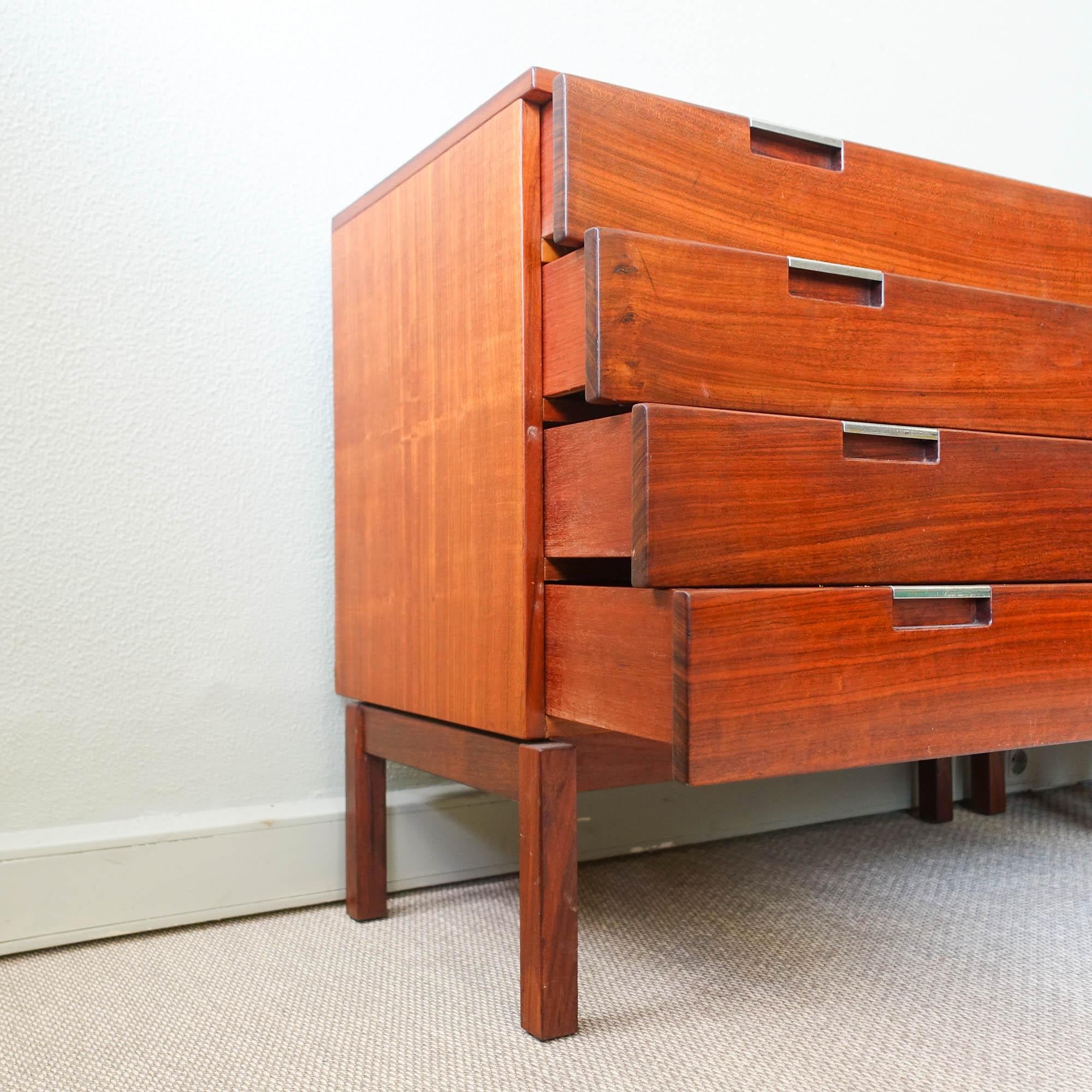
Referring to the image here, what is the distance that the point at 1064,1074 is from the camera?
0.74 m

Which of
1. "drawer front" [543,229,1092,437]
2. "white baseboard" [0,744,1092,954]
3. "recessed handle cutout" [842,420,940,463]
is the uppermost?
"drawer front" [543,229,1092,437]

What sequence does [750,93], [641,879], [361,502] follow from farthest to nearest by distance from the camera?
[750,93] < [641,879] < [361,502]

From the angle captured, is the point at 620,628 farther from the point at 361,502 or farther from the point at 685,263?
the point at 361,502

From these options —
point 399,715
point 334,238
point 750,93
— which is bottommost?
point 399,715

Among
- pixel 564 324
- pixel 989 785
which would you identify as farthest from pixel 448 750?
pixel 989 785

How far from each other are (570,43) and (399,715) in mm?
875

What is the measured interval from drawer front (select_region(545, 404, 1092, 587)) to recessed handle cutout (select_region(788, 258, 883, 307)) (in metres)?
0.11

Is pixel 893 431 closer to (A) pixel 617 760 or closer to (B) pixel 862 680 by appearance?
(B) pixel 862 680

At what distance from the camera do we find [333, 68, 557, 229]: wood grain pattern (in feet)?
2.61

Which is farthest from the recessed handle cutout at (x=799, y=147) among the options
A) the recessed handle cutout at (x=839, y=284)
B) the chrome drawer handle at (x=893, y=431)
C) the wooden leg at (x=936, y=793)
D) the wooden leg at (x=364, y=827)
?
the wooden leg at (x=936, y=793)

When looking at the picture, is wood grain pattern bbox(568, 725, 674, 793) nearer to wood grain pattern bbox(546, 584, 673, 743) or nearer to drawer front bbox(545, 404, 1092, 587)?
wood grain pattern bbox(546, 584, 673, 743)

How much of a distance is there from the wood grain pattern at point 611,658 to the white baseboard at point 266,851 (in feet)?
1.44

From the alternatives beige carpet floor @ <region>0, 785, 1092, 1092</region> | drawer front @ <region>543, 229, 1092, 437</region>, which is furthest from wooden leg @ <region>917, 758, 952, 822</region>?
drawer front @ <region>543, 229, 1092, 437</region>

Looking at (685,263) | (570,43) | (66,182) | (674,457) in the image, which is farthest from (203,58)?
(674,457)
